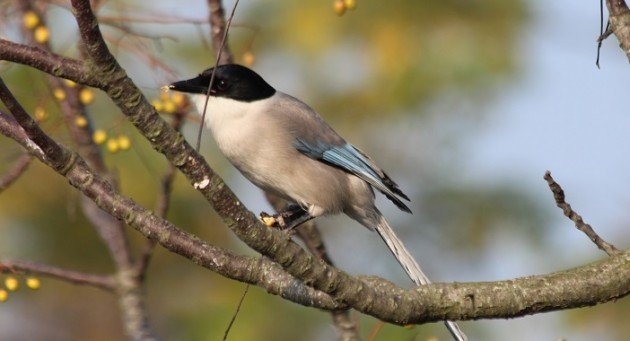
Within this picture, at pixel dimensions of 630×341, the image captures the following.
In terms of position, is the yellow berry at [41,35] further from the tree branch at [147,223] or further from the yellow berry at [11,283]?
the tree branch at [147,223]

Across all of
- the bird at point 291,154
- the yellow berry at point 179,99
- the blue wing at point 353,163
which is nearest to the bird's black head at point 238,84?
the bird at point 291,154

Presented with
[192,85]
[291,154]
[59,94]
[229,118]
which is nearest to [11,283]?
[59,94]

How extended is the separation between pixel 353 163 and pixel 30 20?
6.41 ft

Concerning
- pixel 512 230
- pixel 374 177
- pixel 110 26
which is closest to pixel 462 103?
pixel 512 230

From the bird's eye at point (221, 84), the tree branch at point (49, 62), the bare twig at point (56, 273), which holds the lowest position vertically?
the tree branch at point (49, 62)

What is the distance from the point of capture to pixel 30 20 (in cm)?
509

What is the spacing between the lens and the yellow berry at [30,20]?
16.7 ft

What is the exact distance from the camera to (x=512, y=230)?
8.96m

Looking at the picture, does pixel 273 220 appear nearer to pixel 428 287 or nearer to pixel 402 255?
pixel 402 255

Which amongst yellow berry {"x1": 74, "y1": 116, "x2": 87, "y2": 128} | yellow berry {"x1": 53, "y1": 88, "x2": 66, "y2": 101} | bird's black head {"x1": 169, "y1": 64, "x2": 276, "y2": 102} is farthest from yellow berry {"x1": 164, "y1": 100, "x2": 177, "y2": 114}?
yellow berry {"x1": 74, "y1": 116, "x2": 87, "y2": 128}

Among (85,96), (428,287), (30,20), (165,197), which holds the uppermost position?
(30,20)

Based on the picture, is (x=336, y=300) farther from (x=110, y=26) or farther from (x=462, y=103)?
(x=462, y=103)

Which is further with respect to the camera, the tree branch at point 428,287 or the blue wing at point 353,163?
the blue wing at point 353,163

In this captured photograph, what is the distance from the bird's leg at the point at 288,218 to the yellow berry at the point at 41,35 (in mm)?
1588
